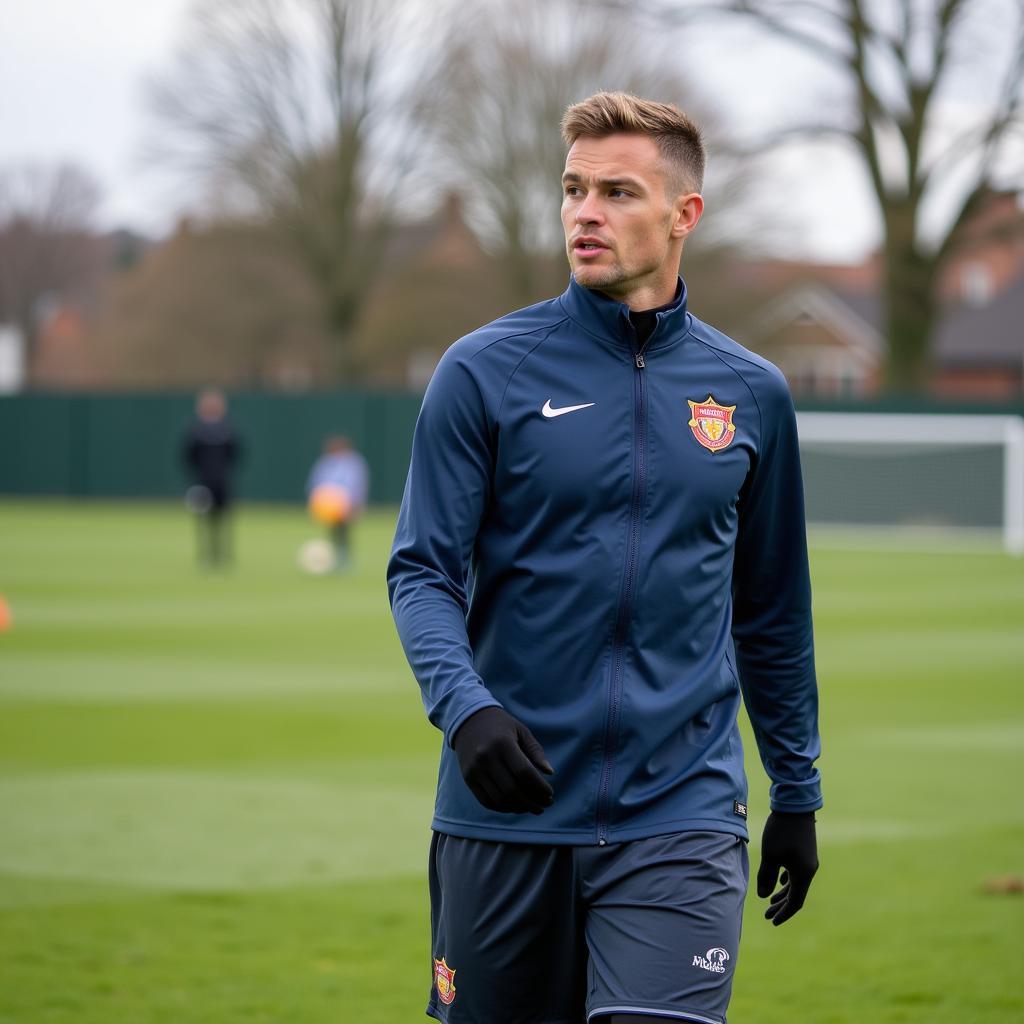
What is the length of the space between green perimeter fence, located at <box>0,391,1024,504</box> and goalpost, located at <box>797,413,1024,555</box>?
11307 mm

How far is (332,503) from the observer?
24.5 meters

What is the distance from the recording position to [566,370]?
371 centimetres

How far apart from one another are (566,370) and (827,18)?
1370 inches

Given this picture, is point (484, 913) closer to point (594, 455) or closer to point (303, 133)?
point (594, 455)

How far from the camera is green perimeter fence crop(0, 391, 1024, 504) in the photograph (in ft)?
141

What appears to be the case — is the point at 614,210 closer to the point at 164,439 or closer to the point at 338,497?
the point at 338,497

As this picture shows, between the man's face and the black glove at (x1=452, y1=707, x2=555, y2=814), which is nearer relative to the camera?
the black glove at (x1=452, y1=707, x2=555, y2=814)

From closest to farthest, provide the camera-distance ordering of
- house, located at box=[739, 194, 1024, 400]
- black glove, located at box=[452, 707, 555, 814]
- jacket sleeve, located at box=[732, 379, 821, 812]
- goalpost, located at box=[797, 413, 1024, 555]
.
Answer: black glove, located at box=[452, 707, 555, 814] → jacket sleeve, located at box=[732, 379, 821, 812] → goalpost, located at box=[797, 413, 1024, 555] → house, located at box=[739, 194, 1024, 400]

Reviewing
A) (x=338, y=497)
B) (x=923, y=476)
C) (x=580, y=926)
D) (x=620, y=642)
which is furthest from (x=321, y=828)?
(x=923, y=476)

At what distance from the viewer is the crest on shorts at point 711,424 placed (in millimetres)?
3748

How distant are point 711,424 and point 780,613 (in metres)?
0.48

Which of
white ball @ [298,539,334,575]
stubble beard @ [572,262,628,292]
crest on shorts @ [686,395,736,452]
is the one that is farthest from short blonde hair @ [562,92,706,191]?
white ball @ [298,539,334,575]

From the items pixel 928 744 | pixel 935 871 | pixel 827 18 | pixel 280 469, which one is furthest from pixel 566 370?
pixel 280 469

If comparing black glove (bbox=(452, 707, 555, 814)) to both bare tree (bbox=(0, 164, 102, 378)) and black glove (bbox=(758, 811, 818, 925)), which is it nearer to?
black glove (bbox=(758, 811, 818, 925))
